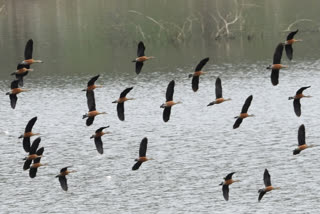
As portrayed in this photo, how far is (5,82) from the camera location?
3155 inches

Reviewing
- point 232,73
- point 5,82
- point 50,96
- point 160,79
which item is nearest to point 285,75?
point 232,73

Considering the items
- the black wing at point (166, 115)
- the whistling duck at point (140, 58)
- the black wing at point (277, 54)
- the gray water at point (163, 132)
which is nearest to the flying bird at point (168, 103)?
the black wing at point (166, 115)

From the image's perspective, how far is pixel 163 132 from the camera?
213 ft

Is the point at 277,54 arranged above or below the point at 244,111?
above

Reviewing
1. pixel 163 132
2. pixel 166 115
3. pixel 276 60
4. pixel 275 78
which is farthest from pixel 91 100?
pixel 163 132

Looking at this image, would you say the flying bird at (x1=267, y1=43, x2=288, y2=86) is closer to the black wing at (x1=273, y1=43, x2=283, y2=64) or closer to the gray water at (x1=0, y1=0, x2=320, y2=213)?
the black wing at (x1=273, y1=43, x2=283, y2=64)

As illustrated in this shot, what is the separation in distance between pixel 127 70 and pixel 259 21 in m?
26.0

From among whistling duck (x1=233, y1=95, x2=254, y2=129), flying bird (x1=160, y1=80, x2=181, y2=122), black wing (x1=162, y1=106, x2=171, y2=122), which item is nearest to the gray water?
whistling duck (x1=233, y1=95, x2=254, y2=129)

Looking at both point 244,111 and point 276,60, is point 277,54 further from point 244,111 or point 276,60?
point 244,111

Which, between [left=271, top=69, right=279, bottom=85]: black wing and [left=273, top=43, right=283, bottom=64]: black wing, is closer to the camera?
[left=273, top=43, right=283, bottom=64]: black wing

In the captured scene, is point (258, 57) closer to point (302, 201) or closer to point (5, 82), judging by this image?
point (5, 82)

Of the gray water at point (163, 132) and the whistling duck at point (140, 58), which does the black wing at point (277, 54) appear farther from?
the gray water at point (163, 132)

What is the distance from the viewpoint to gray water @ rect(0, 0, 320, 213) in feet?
172

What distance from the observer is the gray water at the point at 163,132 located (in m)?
52.5
